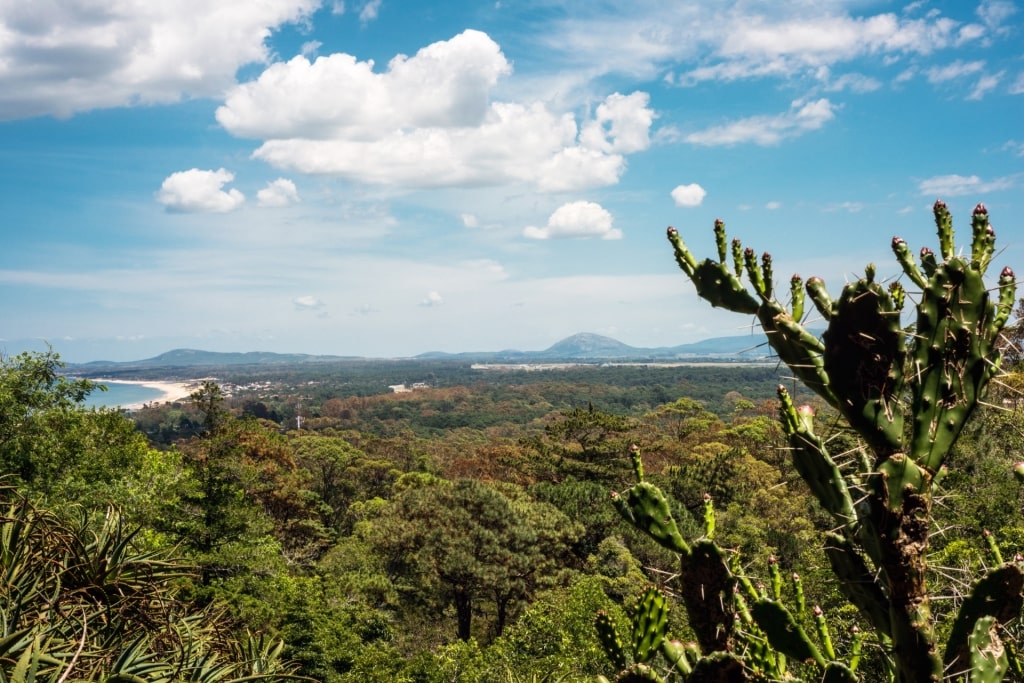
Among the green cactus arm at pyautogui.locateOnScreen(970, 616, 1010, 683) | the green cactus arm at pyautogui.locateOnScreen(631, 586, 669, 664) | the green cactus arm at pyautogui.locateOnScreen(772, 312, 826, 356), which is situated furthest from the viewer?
the green cactus arm at pyautogui.locateOnScreen(631, 586, 669, 664)

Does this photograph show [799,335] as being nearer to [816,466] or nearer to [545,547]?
[816,466]

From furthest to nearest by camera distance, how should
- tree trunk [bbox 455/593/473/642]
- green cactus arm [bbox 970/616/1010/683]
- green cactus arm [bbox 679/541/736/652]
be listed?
1. tree trunk [bbox 455/593/473/642]
2. green cactus arm [bbox 679/541/736/652]
3. green cactus arm [bbox 970/616/1010/683]

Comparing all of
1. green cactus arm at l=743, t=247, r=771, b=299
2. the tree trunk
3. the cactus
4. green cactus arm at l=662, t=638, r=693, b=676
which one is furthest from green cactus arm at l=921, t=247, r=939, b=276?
the tree trunk

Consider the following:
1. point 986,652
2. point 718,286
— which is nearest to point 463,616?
point 986,652

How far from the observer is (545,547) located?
701 inches

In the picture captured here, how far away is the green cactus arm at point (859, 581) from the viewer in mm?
2875

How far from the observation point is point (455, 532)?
54.9ft

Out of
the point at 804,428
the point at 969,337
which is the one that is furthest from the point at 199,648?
the point at 969,337

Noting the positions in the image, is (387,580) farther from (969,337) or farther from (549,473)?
(969,337)

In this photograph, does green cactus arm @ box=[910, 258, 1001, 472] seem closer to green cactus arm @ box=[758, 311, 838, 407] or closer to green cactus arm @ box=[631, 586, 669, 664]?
green cactus arm @ box=[758, 311, 838, 407]

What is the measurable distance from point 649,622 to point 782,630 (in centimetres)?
93

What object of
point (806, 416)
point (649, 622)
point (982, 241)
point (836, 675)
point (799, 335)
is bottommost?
point (649, 622)

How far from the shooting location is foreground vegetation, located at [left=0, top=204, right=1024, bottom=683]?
2740mm

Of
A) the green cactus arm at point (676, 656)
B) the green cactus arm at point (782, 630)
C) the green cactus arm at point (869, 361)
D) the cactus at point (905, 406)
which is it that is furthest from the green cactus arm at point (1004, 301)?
the green cactus arm at point (676, 656)
